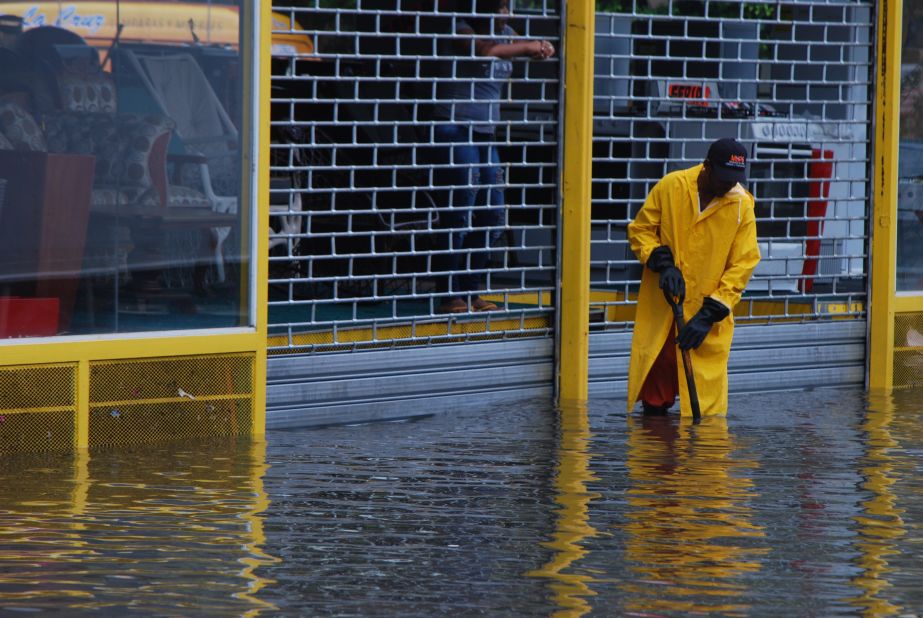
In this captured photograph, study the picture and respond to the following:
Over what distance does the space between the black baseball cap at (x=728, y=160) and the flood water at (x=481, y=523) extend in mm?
1276

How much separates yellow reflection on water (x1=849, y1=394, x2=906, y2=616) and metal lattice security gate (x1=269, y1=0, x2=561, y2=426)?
2.14m

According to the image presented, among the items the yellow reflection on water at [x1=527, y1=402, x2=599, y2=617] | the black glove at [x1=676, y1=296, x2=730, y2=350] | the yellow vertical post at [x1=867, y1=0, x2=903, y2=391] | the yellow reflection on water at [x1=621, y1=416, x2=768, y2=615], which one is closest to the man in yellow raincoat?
the black glove at [x1=676, y1=296, x2=730, y2=350]

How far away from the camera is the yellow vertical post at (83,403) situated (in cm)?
804

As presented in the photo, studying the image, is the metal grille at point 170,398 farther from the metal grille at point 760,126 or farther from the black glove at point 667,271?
the metal grille at point 760,126

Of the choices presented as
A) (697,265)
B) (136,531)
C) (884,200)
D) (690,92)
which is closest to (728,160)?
(697,265)

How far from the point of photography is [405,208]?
31.8 ft

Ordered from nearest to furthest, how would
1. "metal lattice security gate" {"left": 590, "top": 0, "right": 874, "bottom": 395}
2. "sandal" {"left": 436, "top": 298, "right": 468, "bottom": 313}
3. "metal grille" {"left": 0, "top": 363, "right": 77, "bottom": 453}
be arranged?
"metal grille" {"left": 0, "top": 363, "right": 77, "bottom": 453}
"sandal" {"left": 436, "top": 298, "right": 468, "bottom": 313}
"metal lattice security gate" {"left": 590, "top": 0, "right": 874, "bottom": 395}

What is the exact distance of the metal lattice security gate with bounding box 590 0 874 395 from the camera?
10453 mm

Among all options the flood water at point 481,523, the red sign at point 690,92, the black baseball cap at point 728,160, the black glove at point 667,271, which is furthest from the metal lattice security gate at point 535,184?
the black baseball cap at point 728,160

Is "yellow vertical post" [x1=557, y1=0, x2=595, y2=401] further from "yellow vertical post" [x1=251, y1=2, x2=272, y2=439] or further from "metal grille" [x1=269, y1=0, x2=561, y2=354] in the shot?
"yellow vertical post" [x1=251, y1=2, x2=272, y2=439]

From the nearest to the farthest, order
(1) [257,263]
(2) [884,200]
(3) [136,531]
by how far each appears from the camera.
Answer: (3) [136,531] < (1) [257,263] < (2) [884,200]

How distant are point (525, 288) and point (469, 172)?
74 centimetres

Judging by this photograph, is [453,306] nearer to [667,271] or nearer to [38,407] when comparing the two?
[667,271]

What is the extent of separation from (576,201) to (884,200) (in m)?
2.40
